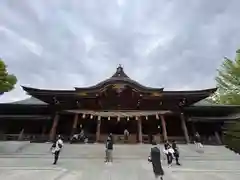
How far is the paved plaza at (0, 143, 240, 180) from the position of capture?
9070 millimetres

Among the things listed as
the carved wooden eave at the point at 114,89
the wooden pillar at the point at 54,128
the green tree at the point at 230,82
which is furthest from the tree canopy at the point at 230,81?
the wooden pillar at the point at 54,128

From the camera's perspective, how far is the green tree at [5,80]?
56.0 feet

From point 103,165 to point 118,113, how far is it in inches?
403

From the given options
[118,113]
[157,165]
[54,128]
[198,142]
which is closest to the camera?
[157,165]

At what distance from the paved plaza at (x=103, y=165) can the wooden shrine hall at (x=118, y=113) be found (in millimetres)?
3975

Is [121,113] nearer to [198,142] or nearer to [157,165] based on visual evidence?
[198,142]

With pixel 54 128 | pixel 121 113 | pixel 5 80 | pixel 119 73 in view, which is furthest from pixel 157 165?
pixel 119 73

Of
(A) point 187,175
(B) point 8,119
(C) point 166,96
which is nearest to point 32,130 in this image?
(B) point 8,119

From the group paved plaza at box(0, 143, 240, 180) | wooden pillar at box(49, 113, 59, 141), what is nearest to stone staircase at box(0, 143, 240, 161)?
paved plaza at box(0, 143, 240, 180)

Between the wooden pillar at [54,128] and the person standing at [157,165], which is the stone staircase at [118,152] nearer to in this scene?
the wooden pillar at [54,128]

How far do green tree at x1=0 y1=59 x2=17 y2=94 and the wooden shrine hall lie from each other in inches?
141

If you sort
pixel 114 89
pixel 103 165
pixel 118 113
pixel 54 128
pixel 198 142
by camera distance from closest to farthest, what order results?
pixel 103 165 < pixel 198 142 < pixel 54 128 < pixel 118 113 < pixel 114 89

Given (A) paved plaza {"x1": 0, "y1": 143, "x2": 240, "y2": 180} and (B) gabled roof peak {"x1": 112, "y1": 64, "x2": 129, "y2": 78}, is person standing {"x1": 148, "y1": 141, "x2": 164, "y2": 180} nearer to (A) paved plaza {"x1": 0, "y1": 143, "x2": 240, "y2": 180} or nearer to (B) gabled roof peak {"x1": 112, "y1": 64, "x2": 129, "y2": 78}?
(A) paved plaza {"x1": 0, "y1": 143, "x2": 240, "y2": 180}

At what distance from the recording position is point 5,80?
17.5 meters
